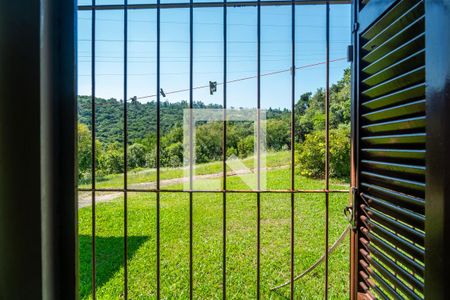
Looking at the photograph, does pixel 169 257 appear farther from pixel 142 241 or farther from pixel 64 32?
pixel 64 32

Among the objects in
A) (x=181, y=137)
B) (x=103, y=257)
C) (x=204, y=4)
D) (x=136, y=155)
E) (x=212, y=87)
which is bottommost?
(x=103, y=257)

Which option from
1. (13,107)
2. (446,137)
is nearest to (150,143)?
(13,107)

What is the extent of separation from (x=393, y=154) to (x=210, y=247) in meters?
2.22

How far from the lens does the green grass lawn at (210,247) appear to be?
226 centimetres

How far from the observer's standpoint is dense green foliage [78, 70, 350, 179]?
5.44 ft

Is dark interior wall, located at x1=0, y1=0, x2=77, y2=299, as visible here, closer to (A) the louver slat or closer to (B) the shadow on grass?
(A) the louver slat

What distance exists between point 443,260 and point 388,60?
1.90 feet

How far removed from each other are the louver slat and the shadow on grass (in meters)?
2.08

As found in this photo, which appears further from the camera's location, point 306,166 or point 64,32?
point 306,166

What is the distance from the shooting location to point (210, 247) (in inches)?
105

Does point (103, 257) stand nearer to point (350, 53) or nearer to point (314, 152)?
point (314, 152)

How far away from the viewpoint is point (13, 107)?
1.94ft

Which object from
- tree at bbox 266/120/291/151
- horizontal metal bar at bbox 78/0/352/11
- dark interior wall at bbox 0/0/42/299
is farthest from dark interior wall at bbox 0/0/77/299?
tree at bbox 266/120/291/151

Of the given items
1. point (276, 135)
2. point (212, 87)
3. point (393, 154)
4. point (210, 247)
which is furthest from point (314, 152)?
point (210, 247)
